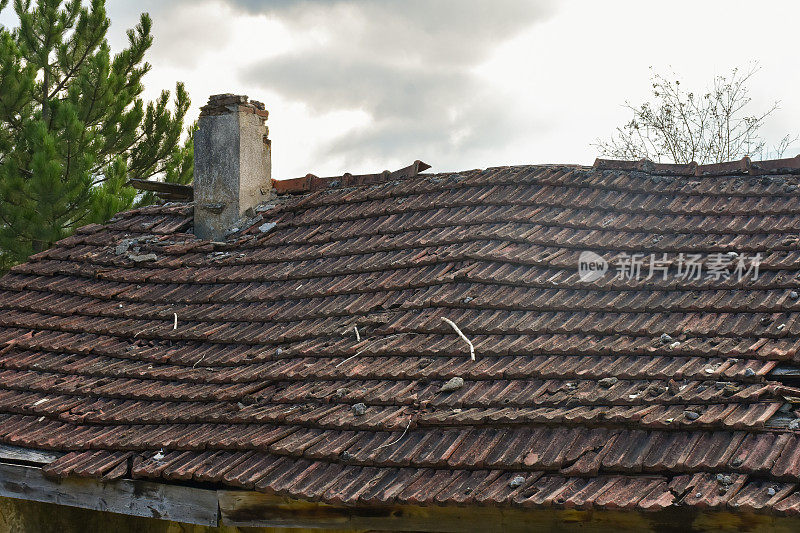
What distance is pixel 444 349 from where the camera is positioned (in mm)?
5539

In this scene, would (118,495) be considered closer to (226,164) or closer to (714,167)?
(226,164)

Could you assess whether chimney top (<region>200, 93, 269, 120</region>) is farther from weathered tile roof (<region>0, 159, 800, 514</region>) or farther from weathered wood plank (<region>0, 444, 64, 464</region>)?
weathered wood plank (<region>0, 444, 64, 464</region>)

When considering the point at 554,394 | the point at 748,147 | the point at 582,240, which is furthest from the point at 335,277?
the point at 748,147

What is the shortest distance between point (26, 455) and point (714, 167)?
18.8 feet

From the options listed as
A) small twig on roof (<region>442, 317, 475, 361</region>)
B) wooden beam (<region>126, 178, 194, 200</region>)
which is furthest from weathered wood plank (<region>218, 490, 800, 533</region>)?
wooden beam (<region>126, 178, 194, 200</region>)

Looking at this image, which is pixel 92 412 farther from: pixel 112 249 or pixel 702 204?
pixel 702 204

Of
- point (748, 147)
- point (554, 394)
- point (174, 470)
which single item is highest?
point (748, 147)

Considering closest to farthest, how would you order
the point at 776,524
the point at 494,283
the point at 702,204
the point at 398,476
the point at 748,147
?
the point at 776,524 < the point at 398,476 < the point at 494,283 < the point at 702,204 < the point at 748,147

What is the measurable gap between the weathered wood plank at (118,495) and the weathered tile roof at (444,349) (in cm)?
16

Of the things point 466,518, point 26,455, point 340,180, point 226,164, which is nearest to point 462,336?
point 466,518

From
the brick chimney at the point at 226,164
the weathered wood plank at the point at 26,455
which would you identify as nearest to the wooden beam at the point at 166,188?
the brick chimney at the point at 226,164

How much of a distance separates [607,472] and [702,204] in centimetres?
293

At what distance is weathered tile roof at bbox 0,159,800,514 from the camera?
14.6 ft

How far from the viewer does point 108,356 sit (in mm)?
6930
